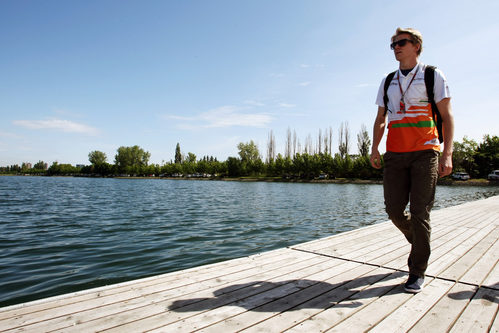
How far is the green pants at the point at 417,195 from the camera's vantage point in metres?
2.82

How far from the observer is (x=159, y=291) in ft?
9.09

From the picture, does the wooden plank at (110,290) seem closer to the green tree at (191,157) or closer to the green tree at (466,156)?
the green tree at (466,156)

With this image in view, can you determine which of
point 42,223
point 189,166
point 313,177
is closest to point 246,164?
point 313,177

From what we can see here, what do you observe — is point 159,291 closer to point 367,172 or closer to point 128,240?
point 128,240

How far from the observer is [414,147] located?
9.46ft

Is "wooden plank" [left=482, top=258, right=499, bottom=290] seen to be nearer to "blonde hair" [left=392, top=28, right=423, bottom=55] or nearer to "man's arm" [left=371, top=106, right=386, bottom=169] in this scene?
"man's arm" [left=371, top=106, right=386, bottom=169]

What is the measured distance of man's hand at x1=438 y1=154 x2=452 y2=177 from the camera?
2.81 m

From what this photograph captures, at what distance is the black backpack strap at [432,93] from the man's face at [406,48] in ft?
0.79

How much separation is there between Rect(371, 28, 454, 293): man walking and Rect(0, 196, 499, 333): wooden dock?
1.47 feet

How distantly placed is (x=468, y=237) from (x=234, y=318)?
5.26m

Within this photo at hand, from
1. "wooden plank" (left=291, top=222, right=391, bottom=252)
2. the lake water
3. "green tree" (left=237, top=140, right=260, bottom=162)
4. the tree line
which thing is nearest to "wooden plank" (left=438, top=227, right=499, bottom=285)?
"wooden plank" (left=291, top=222, right=391, bottom=252)

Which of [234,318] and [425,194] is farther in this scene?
[425,194]

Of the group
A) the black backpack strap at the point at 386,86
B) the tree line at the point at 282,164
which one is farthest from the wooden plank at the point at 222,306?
the tree line at the point at 282,164

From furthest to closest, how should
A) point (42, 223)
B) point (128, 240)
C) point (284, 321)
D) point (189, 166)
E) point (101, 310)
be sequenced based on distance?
point (189, 166) < point (42, 223) < point (128, 240) < point (101, 310) < point (284, 321)
